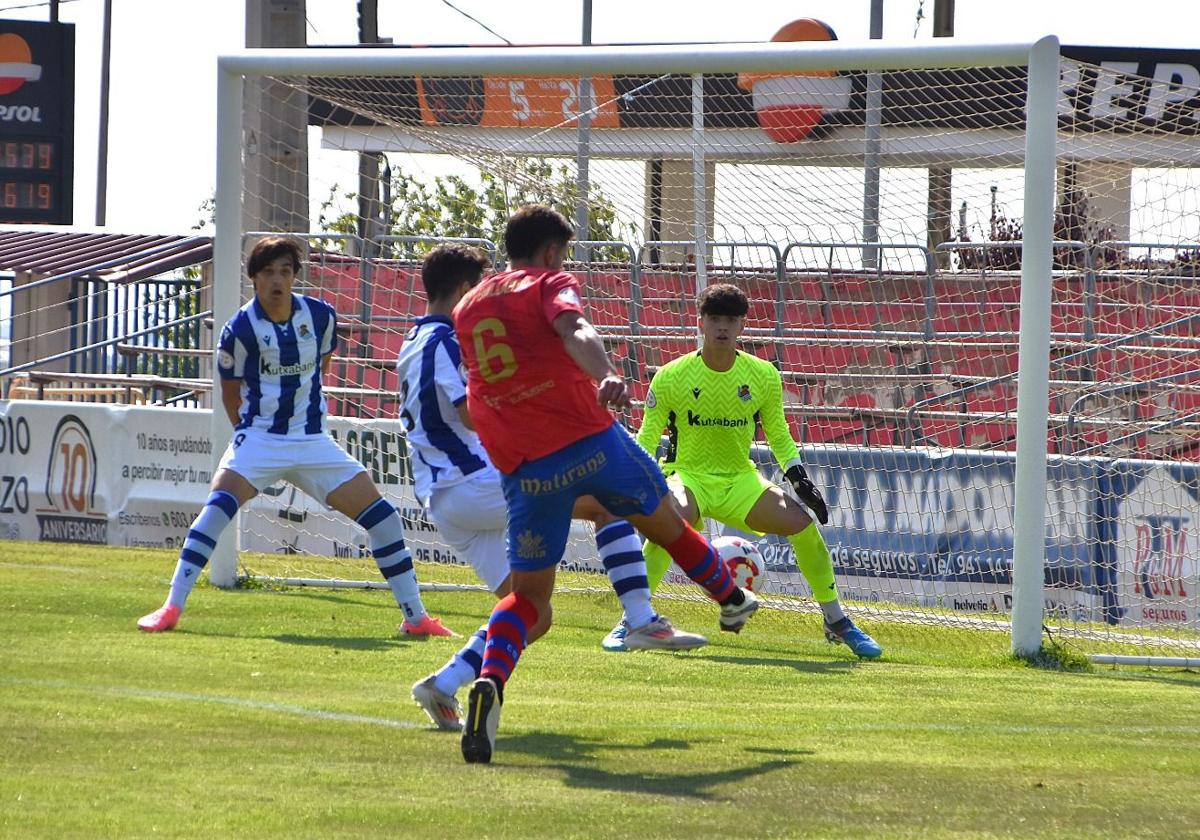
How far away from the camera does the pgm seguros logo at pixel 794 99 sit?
11578 mm

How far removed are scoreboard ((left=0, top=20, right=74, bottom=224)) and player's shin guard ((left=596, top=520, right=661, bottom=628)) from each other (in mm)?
18002

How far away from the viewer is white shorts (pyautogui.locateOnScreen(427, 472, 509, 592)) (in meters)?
7.72

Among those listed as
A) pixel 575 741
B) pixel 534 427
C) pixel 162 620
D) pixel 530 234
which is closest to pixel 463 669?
pixel 575 741

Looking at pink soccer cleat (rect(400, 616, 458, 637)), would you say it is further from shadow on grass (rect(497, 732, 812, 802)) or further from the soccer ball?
shadow on grass (rect(497, 732, 812, 802))

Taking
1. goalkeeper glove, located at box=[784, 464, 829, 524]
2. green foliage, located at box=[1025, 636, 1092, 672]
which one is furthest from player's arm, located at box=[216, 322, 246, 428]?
green foliage, located at box=[1025, 636, 1092, 672]

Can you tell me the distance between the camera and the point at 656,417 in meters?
9.77

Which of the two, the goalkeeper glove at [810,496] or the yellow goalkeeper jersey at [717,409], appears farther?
the yellow goalkeeper jersey at [717,409]

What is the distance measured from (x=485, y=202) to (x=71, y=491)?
4724 mm

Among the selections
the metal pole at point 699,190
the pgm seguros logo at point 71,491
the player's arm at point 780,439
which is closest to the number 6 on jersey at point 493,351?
the player's arm at point 780,439

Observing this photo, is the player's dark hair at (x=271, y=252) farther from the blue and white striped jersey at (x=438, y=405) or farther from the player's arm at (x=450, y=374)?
the player's arm at (x=450, y=374)

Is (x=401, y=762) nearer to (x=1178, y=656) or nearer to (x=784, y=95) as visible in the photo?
(x=1178, y=656)

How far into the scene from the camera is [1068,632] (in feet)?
35.3

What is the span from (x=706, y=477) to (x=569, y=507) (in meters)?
3.78

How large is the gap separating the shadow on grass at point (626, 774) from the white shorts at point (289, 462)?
3.46 m
